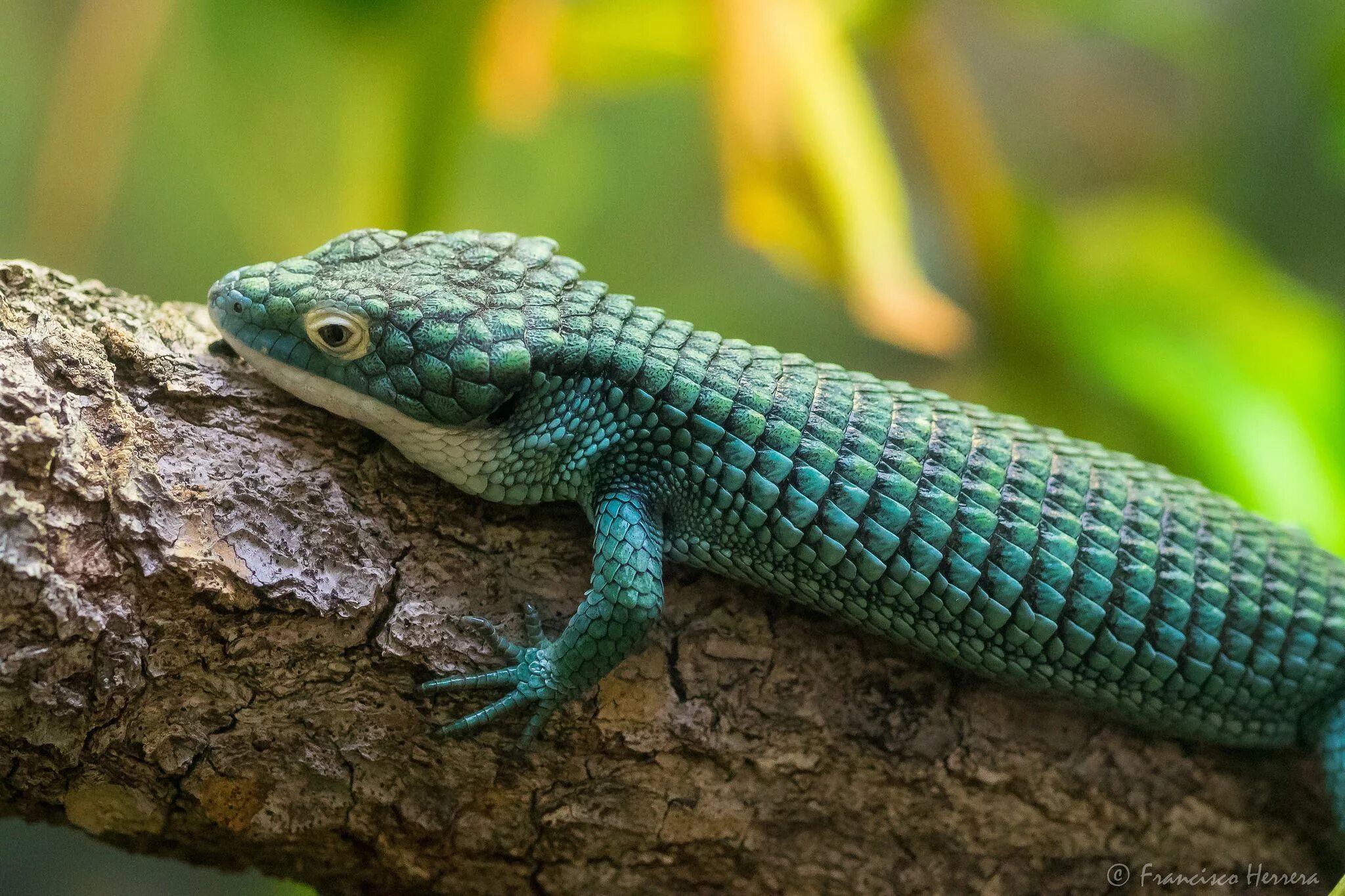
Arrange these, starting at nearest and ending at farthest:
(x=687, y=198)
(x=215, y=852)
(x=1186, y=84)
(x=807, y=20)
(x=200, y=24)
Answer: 1. (x=215, y=852)
2. (x=807, y=20)
3. (x=200, y=24)
4. (x=687, y=198)
5. (x=1186, y=84)

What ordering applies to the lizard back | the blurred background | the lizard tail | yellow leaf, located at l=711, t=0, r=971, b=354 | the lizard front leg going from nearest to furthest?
1. the lizard front leg
2. the lizard back
3. the lizard tail
4. yellow leaf, located at l=711, t=0, r=971, b=354
5. the blurred background

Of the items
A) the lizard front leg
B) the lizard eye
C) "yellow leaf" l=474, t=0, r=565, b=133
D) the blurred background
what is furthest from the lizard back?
"yellow leaf" l=474, t=0, r=565, b=133

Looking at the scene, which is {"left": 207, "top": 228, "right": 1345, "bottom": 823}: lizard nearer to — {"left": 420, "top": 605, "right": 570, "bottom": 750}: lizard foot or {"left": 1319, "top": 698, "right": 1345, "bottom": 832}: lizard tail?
{"left": 420, "top": 605, "right": 570, "bottom": 750}: lizard foot

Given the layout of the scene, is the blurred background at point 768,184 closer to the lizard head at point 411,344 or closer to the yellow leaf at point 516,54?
the yellow leaf at point 516,54

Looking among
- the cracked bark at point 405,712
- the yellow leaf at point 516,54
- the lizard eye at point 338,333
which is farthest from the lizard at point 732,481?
the yellow leaf at point 516,54

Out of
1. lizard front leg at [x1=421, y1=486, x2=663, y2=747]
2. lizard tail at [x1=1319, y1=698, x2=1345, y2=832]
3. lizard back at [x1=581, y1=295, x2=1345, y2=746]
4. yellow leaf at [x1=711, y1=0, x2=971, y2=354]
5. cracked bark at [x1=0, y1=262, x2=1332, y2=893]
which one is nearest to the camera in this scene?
cracked bark at [x1=0, y1=262, x2=1332, y2=893]

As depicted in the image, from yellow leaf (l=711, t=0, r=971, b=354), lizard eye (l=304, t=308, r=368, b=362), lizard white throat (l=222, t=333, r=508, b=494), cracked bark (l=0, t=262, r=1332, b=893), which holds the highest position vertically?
yellow leaf (l=711, t=0, r=971, b=354)

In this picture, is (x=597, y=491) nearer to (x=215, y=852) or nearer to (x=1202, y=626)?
(x=215, y=852)

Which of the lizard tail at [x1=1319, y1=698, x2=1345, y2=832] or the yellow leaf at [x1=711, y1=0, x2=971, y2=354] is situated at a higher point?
the yellow leaf at [x1=711, y1=0, x2=971, y2=354]

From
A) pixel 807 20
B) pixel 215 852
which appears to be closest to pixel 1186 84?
pixel 807 20
